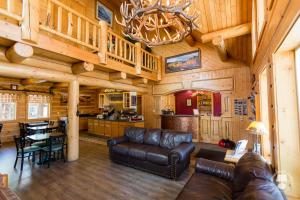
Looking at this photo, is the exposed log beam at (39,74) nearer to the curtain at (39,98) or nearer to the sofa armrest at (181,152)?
the sofa armrest at (181,152)

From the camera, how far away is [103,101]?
34.2 ft

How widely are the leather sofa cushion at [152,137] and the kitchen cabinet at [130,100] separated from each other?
4071mm

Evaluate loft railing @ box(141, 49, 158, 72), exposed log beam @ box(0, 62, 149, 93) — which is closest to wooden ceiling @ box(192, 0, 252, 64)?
loft railing @ box(141, 49, 158, 72)

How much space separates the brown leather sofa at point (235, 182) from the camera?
1245 mm

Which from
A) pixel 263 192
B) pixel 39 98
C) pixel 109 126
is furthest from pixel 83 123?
pixel 263 192

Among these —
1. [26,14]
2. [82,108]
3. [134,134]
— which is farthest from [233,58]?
[82,108]

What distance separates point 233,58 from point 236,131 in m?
2.66

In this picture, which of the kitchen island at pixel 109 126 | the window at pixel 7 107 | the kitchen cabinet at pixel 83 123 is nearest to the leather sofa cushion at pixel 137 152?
the kitchen island at pixel 109 126

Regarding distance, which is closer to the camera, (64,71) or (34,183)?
(34,183)

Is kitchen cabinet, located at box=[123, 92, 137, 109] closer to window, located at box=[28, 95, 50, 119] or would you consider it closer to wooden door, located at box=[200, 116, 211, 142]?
wooden door, located at box=[200, 116, 211, 142]

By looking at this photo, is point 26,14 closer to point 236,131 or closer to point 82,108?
point 236,131

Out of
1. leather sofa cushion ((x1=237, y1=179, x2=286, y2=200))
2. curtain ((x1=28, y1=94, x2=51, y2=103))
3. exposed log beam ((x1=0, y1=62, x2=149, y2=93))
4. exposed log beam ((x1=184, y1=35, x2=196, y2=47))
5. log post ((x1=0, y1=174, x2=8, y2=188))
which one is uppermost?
exposed log beam ((x1=184, y1=35, x2=196, y2=47))

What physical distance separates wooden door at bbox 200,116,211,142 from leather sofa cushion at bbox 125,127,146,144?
10.7ft

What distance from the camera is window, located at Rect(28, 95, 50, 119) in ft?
24.0
